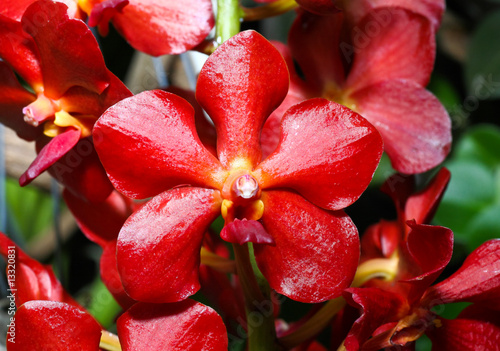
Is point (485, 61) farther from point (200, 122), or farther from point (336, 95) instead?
point (200, 122)

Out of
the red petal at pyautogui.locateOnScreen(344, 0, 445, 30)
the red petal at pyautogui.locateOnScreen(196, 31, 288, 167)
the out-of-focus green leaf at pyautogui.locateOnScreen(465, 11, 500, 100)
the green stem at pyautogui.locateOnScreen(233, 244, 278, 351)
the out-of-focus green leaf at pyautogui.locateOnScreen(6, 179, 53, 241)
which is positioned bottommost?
the out-of-focus green leaf at pyautogui.locateOnScreen(6, 179, 53, 241)

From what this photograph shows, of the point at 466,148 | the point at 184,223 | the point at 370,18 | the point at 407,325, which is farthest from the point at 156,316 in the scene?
the point at 466,148

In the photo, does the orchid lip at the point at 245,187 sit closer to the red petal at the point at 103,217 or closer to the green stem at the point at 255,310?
the green stem at the point at 255,310

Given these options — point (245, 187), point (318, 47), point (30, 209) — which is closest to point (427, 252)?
point (245, 187)

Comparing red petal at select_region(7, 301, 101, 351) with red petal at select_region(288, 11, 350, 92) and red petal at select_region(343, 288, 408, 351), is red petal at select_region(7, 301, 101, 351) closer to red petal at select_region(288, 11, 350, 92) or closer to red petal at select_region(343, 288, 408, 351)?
red petal at select_region(343, 288, 408, 351)

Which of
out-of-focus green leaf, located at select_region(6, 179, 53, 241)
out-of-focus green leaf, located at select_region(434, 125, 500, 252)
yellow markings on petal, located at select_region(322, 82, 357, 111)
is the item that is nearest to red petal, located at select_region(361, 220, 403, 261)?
yellow markings on petal, located at select_region(322, 82, 357, 111)

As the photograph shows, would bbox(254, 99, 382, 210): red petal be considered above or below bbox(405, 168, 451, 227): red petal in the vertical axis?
above

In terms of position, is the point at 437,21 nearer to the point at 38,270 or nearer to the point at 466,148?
the point at 38,270

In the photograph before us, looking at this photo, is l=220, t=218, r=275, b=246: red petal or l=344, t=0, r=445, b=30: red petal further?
l=344, t=0, r=445, b=30: red petal
